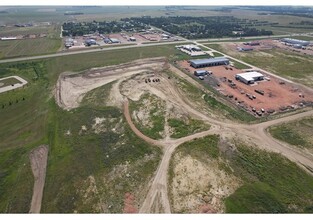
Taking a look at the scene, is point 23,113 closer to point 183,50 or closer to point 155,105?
point 155,105

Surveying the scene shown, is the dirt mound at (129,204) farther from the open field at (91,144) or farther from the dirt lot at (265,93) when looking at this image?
the dirt lot at (265,93)

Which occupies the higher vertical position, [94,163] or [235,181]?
[235,181]

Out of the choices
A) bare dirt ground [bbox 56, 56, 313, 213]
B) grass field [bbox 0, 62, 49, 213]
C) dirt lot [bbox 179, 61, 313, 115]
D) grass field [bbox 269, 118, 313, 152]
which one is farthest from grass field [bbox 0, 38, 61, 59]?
grass field [bbox 269, 118, 313, 152]

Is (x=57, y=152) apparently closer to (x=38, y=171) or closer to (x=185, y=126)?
(x=38, y=171)

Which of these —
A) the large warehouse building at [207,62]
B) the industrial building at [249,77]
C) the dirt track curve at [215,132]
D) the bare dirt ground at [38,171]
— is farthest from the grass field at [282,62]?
the bare dirt ground at [38,171]

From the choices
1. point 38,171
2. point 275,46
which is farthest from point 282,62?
point 38,171

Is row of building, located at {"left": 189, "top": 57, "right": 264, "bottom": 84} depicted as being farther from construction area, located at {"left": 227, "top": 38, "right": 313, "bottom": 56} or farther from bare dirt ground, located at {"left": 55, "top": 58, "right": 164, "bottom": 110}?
construction area, located at {"left": 227, "top": 38, "right": 313, "bottom": 56}

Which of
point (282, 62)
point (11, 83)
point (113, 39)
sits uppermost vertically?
point (282, 62)
